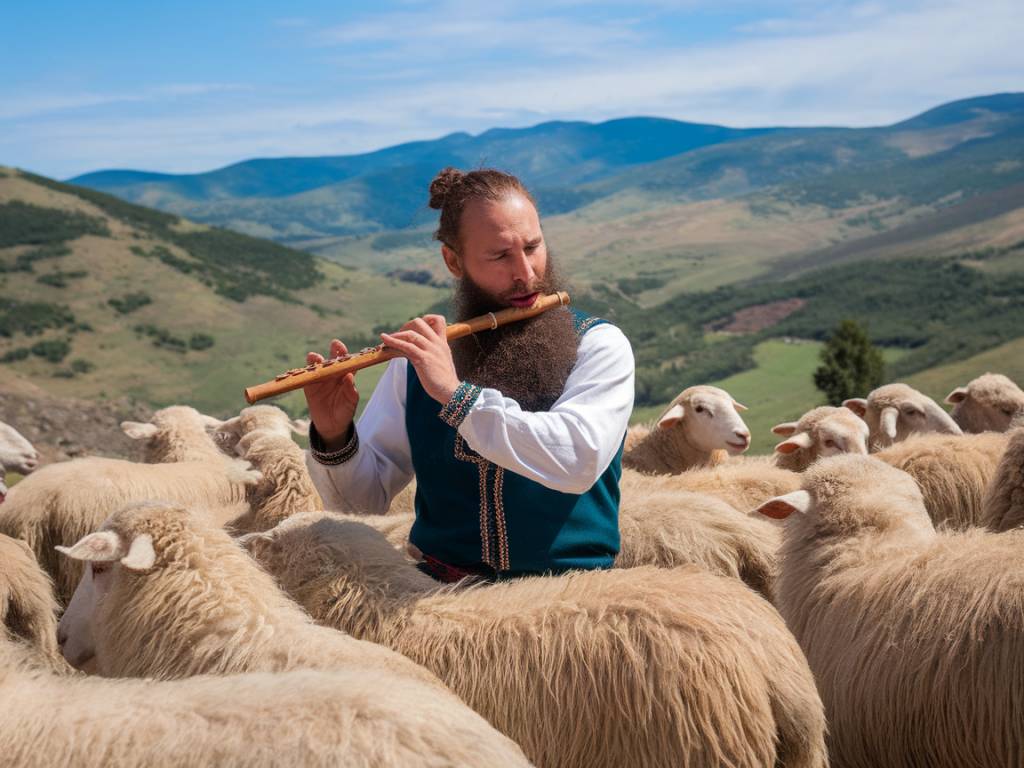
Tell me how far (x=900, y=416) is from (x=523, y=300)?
6.00m

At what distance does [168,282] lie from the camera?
8912cm

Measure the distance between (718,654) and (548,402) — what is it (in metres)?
0.98

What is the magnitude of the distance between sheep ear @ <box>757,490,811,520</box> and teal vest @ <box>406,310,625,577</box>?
4.21ft

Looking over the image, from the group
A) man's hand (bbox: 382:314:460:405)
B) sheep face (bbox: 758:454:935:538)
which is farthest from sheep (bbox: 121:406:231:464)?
man's hand (bbox: 382:314:460:405)

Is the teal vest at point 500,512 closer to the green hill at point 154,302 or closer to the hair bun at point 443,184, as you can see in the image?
the hair bun at point 443,184

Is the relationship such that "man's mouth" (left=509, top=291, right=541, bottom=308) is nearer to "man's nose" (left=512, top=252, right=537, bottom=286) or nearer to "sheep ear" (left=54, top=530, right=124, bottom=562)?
"man's nose" (left=512, top=252, right=537, bottom=286)

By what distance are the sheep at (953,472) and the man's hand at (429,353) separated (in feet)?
13.2

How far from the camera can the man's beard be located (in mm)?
3504

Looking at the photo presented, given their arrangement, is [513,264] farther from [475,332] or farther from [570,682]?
[570,682]

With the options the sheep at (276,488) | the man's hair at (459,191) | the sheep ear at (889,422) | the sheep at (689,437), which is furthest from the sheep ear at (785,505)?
the sheep ear at (889,422)

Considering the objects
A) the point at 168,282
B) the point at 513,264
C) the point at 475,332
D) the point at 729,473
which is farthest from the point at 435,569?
the point at 168,282

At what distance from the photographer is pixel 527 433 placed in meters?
3.02

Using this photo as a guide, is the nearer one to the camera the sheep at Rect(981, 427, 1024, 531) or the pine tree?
the sheep at Rect(981, 427, 1024, 531)

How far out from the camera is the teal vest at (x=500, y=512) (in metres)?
3.39
